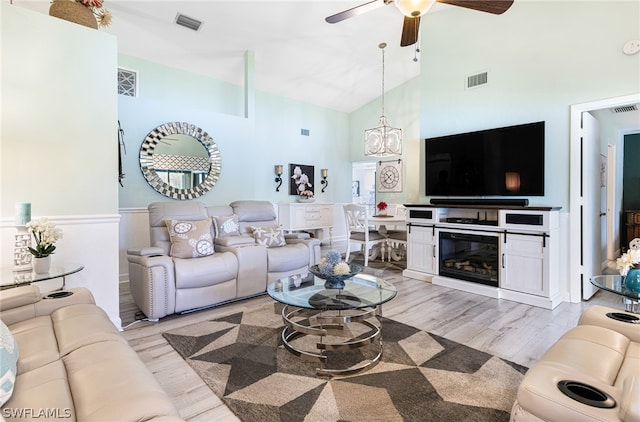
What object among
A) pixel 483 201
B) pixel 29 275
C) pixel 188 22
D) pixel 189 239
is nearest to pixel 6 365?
pixel 29 275

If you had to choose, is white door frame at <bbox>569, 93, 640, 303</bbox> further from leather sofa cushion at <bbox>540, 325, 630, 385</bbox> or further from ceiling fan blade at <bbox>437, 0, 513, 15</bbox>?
leather sofa cushion at <bbox>540, 325, 630, 385</bbox>

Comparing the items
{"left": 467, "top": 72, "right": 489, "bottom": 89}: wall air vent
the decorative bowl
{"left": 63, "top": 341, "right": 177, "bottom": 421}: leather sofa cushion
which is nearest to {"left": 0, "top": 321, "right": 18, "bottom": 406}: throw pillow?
{"left": 63, "top": 341, "right": 177, "bottom": 421}: leather sofa cushion

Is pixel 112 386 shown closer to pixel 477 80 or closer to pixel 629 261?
pixel 629 261

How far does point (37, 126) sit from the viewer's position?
2.42 metres

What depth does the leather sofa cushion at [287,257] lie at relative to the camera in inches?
148

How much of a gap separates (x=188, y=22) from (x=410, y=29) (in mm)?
3003

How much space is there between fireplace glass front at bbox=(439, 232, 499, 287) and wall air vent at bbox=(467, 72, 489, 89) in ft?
6.50

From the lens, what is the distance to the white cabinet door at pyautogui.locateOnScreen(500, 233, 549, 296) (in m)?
3.37

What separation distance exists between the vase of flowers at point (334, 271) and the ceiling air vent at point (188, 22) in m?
3.79

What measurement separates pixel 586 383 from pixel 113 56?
3764mm

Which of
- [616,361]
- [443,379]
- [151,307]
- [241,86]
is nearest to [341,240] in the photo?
[241,86]

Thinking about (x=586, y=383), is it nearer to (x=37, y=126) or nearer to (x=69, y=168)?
(x=69, y=168)

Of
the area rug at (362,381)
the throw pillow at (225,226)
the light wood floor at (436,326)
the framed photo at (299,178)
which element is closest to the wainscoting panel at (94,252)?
the light wood floor at (436,326)

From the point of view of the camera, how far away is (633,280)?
1.97 metres
